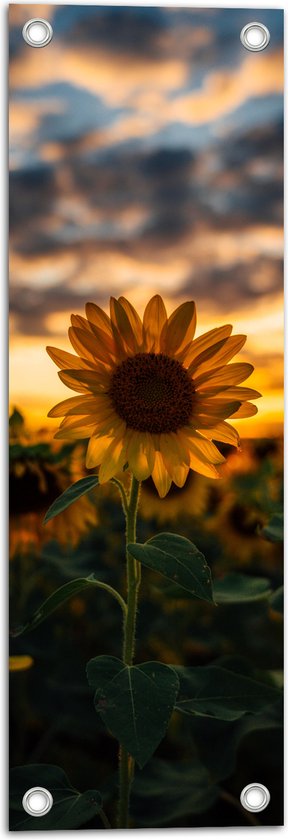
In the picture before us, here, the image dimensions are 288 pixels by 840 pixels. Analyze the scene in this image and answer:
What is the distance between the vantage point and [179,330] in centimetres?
112

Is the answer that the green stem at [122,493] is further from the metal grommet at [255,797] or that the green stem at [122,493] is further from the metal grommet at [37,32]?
the metal grommet at [37,32]

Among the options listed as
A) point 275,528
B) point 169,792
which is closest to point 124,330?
point 275,528

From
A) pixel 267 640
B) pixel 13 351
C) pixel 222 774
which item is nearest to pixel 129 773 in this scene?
pixel 222 774

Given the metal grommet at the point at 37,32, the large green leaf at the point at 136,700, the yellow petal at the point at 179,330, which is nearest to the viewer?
the large green leaf at the point at 136,700

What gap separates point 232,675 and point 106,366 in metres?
0.41

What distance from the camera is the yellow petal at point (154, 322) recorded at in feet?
3.66

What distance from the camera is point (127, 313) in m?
Result: 1.14

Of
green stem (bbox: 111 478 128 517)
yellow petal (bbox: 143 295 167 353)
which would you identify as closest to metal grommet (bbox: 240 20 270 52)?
yellow petal (bbox: 143 295 167 353)

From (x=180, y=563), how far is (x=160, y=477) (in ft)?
0.39

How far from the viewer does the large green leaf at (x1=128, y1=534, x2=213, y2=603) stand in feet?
3.40

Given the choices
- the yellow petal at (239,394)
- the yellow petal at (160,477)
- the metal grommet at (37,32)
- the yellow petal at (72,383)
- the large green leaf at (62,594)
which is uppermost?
the metal grommet at (37,32)

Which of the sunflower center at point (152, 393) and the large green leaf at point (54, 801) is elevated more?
the sunflower center at point (152, 393)

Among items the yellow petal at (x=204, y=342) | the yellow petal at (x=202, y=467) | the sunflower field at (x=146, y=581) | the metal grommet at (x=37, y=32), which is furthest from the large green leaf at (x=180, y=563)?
the metal grommet at (x=37, y=32)

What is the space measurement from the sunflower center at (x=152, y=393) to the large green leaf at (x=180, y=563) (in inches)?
5.2
